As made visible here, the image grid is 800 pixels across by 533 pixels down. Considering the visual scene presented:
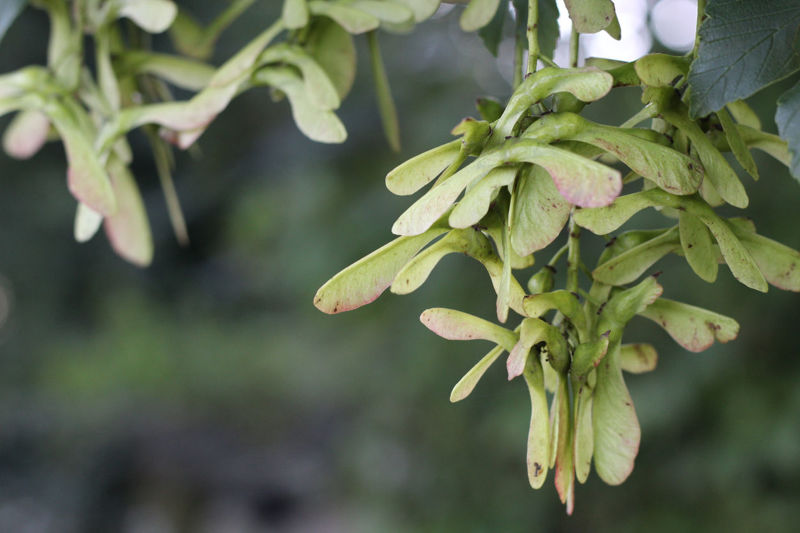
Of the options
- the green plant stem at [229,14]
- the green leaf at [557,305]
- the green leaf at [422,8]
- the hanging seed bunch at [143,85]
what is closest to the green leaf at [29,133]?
the hanging seed bunch at [143,85]

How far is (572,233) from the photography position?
12.5 inches

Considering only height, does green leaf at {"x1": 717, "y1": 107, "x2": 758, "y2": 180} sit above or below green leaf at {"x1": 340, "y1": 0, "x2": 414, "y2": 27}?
below

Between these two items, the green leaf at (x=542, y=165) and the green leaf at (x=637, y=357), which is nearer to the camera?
the green leaf at (x=542, y=165)

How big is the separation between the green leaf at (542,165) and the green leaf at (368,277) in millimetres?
28

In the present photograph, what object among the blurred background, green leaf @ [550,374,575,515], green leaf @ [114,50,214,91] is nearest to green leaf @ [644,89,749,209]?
green leaf @ [550,374,575,515]

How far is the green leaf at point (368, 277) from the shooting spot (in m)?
0.28

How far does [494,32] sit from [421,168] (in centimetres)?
21

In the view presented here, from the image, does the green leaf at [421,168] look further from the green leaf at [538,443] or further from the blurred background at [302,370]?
the blurred background at [302,370]

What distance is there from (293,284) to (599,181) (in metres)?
1.83

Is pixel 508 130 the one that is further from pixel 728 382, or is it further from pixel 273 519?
pixel 273 519

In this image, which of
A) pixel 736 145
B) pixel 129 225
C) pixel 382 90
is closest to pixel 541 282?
pixel 736 145

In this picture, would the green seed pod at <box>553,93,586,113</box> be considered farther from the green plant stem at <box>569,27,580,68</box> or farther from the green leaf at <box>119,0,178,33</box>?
the green leaf at <box>119,0,178,33</box>

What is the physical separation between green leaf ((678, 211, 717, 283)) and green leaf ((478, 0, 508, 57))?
210 mm

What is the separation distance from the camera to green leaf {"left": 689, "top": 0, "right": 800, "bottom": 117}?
0.94 feet
